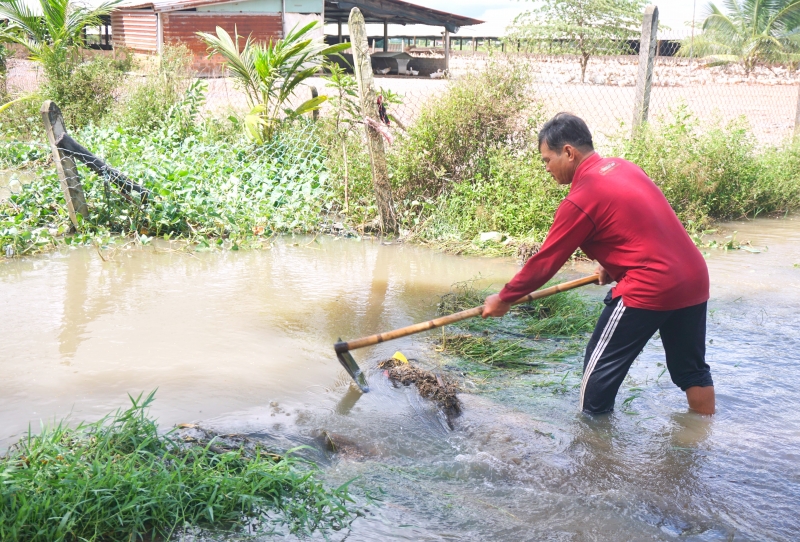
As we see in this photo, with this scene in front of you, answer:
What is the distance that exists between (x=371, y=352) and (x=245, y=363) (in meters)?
0.83

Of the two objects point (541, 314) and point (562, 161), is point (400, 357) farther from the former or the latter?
point (562, 161)

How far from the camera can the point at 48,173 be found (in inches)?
290

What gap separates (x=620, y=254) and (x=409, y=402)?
1.38 metres

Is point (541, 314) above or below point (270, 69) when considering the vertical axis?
below

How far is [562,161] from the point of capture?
10.8ft

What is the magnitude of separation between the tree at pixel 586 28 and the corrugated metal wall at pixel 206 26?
11.6m

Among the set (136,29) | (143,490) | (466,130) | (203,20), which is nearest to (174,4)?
(203,20)

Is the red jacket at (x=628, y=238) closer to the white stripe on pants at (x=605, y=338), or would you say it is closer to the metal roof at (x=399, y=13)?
the white stripe on pants at (x=605, y=338)

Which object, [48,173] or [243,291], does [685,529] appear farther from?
[48,173]

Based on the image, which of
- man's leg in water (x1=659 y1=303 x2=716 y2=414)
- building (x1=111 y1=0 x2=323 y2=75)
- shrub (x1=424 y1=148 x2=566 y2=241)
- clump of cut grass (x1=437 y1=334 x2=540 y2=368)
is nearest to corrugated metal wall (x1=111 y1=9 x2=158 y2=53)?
building (x1=111 y1=0 x2=323 y2=75)

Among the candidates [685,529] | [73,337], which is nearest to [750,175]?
[685,529]

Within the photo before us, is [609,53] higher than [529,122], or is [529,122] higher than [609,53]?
[609,53]

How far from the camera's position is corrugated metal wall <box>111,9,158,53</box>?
22.8 m

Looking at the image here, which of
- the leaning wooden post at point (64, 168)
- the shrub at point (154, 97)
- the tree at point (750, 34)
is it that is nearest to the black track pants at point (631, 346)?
the leaning wooden post at point (64, 168)
